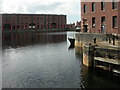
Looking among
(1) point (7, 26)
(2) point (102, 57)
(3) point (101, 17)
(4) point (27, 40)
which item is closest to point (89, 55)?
(2) point (102, 57)

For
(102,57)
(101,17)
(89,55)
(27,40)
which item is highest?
(101,17)

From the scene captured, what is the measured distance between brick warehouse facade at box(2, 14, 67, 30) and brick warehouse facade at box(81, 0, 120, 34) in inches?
4739

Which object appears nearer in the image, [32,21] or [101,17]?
Result: [101,17]

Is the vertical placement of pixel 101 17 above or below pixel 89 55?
above

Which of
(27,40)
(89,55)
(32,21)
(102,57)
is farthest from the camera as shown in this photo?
(32,21)

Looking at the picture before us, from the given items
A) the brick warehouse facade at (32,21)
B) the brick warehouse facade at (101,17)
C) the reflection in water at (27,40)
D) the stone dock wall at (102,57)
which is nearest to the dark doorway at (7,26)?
the brick warehouse facade at (32,21)

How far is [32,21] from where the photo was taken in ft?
574

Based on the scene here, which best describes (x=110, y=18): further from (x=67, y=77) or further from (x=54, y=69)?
(x=67, y=77)

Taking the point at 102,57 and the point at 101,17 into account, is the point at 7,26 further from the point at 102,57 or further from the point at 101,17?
the point at 102,57

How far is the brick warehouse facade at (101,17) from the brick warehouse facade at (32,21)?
120 meters

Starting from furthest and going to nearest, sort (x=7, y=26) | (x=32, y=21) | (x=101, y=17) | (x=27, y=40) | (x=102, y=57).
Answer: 1. (x=32, y=21)
2. (x=7, y=26)
3. (x=27, y=40)
4. (x=101, y=17)
5. (x=102, y=57)

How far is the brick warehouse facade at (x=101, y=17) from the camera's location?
42.0 metres

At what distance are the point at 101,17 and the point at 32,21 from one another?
133 metres

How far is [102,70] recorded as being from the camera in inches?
1068
